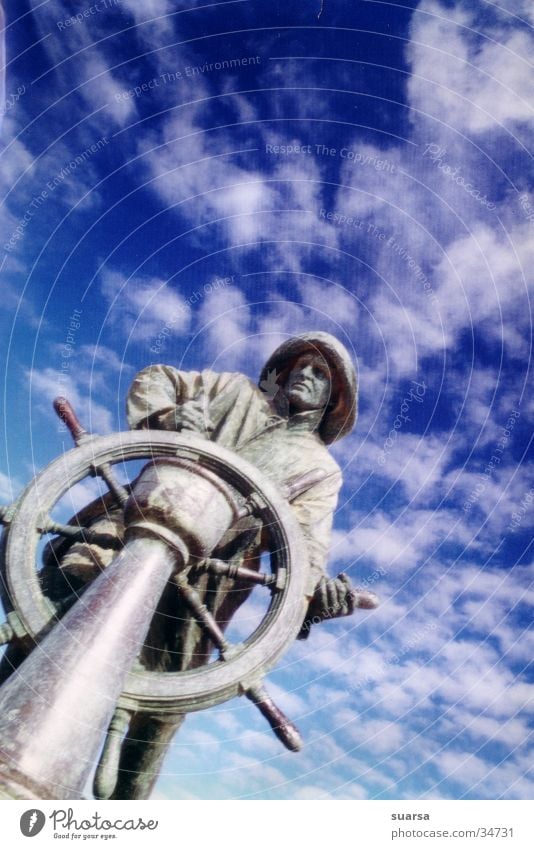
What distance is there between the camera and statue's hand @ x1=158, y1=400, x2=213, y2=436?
6.98 meters

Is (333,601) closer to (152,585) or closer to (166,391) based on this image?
(152,585)

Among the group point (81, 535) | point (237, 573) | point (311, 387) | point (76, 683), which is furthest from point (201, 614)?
point (311, 387)

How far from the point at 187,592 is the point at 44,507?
4.92ft

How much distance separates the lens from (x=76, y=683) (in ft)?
14.4

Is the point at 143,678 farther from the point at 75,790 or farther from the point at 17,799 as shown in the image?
the point at 17,799

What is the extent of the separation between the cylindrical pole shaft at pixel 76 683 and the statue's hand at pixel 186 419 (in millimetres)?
1844

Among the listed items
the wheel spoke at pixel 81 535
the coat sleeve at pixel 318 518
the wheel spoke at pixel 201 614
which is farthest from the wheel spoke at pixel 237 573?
the wheel spoke at pixel 81 535

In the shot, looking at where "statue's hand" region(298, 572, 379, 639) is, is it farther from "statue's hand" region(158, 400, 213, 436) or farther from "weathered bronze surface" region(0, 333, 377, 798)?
"statue's hand" region(158, 400, 213, 436)

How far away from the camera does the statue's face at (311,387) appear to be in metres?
8.60

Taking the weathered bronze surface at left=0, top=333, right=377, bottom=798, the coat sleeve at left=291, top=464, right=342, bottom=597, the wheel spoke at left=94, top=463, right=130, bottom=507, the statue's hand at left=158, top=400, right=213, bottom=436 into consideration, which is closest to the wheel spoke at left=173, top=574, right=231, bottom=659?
the weathered bronze surface at left=0, top=333, right=377, bottom=798

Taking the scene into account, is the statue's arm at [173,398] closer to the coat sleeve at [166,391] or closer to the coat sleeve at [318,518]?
the coat sleeve at [166,391]

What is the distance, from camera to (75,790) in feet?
Result: 13.7

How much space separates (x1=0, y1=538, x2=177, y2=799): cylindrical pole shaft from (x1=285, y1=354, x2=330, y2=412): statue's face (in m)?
3.74

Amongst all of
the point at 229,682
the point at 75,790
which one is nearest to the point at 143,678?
the point at 229,682
